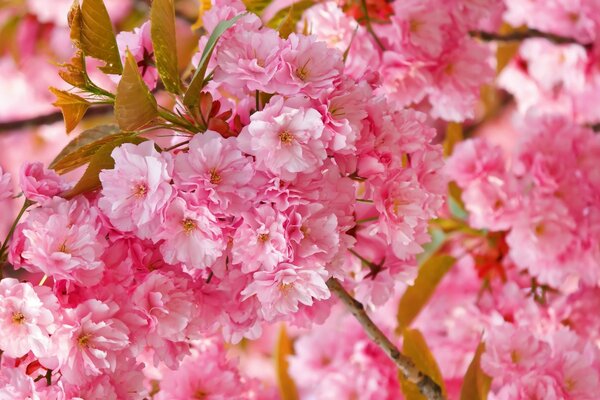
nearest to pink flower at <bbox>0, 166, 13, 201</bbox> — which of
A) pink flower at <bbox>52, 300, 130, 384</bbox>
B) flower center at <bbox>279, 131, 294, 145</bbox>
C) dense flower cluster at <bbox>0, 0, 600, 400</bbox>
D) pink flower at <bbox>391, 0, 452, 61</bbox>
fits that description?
dense flower cluster at <bbox>0, 0, 600, 400</bbox>

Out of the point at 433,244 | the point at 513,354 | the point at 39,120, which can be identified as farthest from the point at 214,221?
the point at 39,120

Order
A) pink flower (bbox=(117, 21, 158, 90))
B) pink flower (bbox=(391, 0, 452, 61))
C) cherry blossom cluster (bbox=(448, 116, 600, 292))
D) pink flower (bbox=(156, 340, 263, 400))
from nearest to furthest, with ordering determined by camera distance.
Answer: pink flower (bbox=(117, 21, 158, 90))
pink flower (bbox=(156, 340, 263, 400))
pink flower (bbox=(391, 0, 452, 61))
cherry blossom cluster (bbox=(448, 116, 600, 292))

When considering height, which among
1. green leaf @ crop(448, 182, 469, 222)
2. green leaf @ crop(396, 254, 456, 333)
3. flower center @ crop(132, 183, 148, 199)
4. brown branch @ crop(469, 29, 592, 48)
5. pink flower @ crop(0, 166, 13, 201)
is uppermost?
flower center @ crop(132, 183, 148, 199)

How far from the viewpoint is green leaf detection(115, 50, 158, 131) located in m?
0.63

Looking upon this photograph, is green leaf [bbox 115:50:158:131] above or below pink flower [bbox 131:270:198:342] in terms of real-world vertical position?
above

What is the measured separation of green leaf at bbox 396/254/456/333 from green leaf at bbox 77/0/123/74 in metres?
0.56

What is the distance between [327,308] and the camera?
2.50 ft

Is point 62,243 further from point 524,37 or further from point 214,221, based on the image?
point 524,37

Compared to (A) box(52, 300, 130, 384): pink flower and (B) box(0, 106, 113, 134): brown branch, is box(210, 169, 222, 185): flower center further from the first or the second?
(B) box(0, 106, 113, 134): brown branch

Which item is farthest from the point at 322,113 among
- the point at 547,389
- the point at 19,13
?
the point at 19,13

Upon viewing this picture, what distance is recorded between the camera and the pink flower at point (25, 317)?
62 cm

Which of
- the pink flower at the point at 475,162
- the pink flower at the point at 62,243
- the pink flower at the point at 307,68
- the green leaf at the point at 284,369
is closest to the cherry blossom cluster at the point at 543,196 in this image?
the pink flower at the point at 475,162

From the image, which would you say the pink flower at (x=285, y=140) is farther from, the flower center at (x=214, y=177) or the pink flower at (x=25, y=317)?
the pink flower at (x=25, y=317)

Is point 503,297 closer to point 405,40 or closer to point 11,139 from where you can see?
point 405,40
